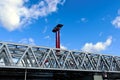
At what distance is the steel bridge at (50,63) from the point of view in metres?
44.8

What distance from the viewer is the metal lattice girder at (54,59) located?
146ft

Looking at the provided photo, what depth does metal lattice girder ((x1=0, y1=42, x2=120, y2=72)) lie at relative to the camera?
44638 millimetres

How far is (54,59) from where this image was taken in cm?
5225

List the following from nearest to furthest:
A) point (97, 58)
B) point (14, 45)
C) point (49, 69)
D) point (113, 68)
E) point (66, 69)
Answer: point (14, 45)
point (49, 69)
point (66, 69)
point (97, 58)
point (113, 68)

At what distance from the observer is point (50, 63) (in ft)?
170

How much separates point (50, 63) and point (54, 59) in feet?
4.74

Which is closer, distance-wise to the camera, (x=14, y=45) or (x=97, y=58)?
(x=14, y=45)

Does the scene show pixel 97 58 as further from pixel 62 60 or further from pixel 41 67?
pixel 41 67

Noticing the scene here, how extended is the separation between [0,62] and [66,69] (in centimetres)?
1701

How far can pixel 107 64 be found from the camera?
66.4m

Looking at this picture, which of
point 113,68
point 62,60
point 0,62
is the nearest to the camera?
point 0,62

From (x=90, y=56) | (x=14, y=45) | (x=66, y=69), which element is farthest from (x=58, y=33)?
(x=14, y=45)

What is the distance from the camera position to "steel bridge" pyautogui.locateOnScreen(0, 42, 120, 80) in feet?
147

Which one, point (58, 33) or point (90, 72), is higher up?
point (58, 33)
